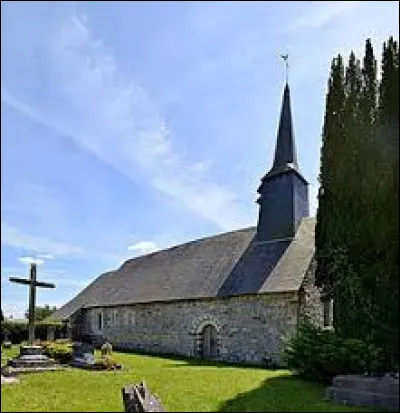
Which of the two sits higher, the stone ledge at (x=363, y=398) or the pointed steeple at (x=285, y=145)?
the pointed steeple at (x=285, y=145)

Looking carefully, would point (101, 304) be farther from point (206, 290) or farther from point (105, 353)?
point (105, 353)

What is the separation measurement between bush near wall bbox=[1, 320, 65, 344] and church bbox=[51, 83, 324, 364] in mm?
1930

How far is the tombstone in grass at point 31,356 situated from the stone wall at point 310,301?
935 cm

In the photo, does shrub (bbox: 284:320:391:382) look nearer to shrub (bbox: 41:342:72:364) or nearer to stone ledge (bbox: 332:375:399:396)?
stone ledge (bbox: 332:375:399:396)

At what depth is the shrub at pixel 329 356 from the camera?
12757 mm

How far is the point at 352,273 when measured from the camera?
14.4m

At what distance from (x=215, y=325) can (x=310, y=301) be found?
4.77 m

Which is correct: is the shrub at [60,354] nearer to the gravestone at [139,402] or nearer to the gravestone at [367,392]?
the gravestone at [139,402]

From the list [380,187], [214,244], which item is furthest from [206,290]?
[380,187]

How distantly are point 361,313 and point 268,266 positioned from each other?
9.67 meters

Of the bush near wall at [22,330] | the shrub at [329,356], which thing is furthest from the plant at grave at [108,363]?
the bush near wall at [22,330]

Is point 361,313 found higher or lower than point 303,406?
higher

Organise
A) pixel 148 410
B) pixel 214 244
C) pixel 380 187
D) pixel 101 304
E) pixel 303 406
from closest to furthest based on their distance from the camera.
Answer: pixel 148 410 → pixel 303 406 → pixel 380 187 → pixel 214 244 → pixel 101 304

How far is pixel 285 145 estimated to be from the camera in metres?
27.2
